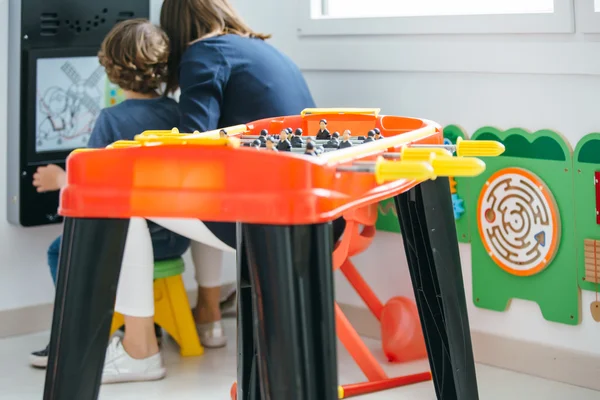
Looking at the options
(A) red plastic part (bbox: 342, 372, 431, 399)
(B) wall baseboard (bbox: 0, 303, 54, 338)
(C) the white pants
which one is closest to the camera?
(A) red plastic part (bbox: 342, 372, 431, 399)

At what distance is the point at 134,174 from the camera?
4.54ft

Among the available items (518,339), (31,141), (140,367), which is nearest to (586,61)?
(518,339)

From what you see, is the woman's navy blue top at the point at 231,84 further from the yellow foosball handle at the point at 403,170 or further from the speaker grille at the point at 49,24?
the yellow foosball handle at the point at 403,170

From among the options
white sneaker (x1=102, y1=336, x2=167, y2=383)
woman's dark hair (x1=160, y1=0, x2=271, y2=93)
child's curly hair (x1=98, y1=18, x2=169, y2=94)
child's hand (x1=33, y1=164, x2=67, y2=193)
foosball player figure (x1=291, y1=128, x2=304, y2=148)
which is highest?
woman's dark hair (x1=160, y1=0, x2=271, y2=93)

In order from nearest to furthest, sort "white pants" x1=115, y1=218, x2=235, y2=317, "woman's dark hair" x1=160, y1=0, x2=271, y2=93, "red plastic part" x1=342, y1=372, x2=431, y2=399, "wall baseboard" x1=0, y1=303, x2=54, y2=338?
"red plastic part" x1=342, y1=372, x2=431, y2=399, "white pants" x1=115, y1=218, x2=235, y2=317, "woman's dark hair" x1=160, y1=0, x2=271, y2=93, "wall baseboard" x1=0, y1=303, x2=54, y2=338

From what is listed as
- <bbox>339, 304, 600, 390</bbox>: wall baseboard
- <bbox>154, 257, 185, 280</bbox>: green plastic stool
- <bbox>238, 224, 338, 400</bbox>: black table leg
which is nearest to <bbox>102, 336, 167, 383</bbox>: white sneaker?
→ <bbox>154, 257, 185, 280</bbox>: green plastic stool

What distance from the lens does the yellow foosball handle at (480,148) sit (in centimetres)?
174

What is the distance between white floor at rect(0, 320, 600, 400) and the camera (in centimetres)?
221

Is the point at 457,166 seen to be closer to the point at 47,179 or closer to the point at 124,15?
the point at 47,179

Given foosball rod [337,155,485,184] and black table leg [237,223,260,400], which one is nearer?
foosball rod [337,155,485,184]

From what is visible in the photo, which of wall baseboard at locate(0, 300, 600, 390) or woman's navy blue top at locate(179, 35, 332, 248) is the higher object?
woman's navy blue top at locate(179, 35, 332, 248)

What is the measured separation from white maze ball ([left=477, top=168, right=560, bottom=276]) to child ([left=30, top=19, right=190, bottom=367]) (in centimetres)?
82

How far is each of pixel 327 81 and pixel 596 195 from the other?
3.06ft

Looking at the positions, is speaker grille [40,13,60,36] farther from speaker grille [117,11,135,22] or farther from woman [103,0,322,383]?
woman [103,0,322,383]
